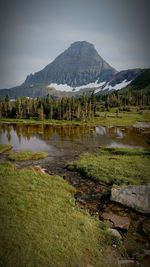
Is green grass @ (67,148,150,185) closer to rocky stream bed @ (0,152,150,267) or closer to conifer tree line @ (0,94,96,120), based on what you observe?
rocky stream bed @ (0,152,150,267)

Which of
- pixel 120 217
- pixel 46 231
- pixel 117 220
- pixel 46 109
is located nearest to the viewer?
pixel 46 231

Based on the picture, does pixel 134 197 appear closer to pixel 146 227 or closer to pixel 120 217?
pixel 120 217

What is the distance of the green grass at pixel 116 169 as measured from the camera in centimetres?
3133

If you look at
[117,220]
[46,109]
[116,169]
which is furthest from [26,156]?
[46,109]

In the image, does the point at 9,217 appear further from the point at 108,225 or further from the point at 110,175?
the point at 110,175

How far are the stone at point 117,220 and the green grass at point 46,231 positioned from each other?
1774mm

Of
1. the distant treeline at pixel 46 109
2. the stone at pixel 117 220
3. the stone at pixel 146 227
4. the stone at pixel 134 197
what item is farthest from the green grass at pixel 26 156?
the distant treeline at pixel 46 109

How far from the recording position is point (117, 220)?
21.2 m

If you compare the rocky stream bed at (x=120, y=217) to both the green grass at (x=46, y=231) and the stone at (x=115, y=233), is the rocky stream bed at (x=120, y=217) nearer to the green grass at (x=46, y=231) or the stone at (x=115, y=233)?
the stone at (x=115, y=233)

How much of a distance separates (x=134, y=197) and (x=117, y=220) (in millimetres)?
3797

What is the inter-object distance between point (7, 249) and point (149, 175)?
23.2 m

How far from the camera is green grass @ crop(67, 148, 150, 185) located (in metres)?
31.3

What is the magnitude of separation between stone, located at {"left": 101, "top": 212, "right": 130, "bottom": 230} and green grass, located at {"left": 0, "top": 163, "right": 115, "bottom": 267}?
1774 mm

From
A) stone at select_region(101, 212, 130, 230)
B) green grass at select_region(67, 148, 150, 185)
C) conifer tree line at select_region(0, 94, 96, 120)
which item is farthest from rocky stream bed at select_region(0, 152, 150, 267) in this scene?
conifer tree line at select_region(0, 94, 96, 120)
